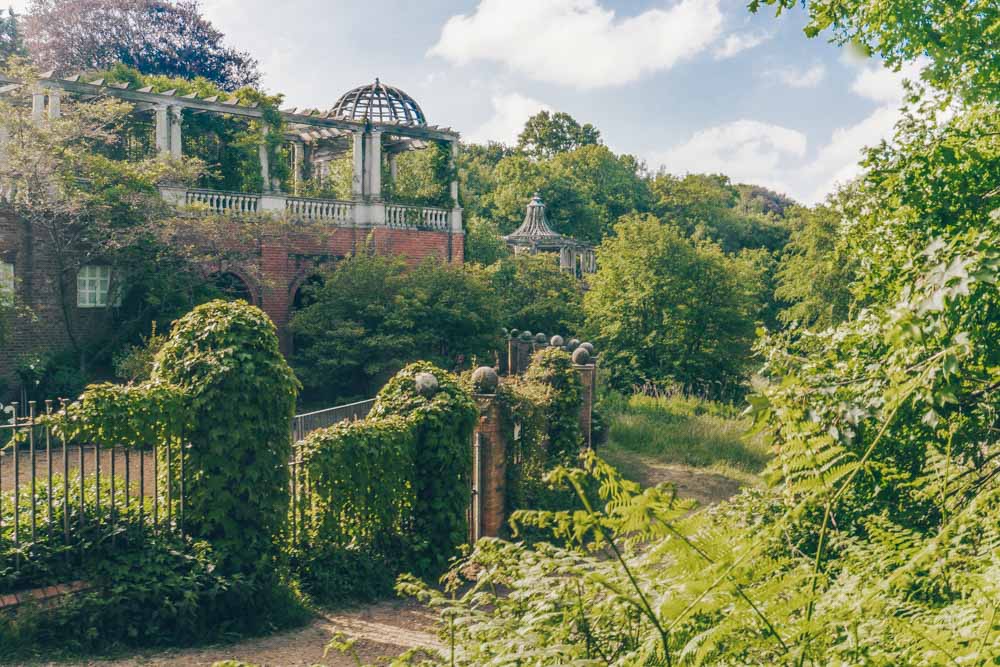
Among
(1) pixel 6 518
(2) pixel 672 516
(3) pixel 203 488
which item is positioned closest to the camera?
(2) pixel 672 516

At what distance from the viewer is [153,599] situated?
6316mm

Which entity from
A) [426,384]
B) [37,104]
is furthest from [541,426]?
[37,104]

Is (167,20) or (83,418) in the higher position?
(167,20)

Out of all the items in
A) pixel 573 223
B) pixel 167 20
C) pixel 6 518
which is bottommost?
pixel 6 518

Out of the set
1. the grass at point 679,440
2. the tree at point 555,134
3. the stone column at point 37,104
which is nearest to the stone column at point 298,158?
the stone column at point 37,104

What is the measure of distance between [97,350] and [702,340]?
593 inches

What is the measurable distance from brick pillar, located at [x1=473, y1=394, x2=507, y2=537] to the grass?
14.4 ft

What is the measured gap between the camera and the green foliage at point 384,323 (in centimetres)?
1817

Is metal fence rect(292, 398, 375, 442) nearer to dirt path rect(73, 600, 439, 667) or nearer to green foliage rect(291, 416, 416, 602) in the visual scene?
green foliage rect(291, 416, 416, 602)

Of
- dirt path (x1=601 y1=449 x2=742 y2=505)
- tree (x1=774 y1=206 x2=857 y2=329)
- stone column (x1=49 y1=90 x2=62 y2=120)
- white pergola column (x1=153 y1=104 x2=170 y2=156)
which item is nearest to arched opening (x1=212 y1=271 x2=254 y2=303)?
white pergola column (x1=153 y1=104 x2=170 y2=156)

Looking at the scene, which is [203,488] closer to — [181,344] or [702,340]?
[181,344]

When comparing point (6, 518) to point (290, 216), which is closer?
point (6, 518)

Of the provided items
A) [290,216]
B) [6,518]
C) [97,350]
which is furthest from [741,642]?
[290,216]

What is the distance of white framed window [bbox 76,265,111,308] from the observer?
60.0 feet
